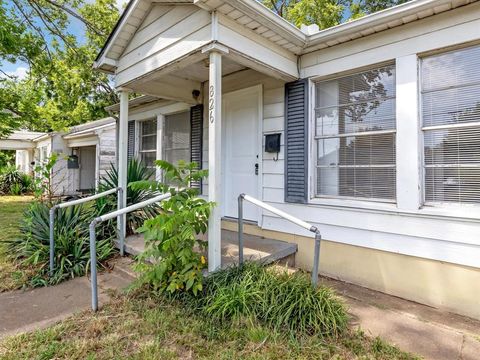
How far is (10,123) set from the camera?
243 inches

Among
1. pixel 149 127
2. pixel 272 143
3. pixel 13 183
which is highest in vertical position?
pixel 149 127

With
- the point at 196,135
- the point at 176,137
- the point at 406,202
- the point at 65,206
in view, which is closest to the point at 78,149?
the point at 176,137

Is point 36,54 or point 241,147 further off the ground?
point 36,54

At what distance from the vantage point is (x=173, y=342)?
7.42ft

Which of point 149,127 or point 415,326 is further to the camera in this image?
point 149,127

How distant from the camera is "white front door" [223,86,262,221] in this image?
4.51 metres

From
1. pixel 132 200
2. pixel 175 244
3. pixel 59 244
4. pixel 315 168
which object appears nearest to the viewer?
Result: pixel 175 244

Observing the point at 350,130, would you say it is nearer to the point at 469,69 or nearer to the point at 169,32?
the point at 469,69

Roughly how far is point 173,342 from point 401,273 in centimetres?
247

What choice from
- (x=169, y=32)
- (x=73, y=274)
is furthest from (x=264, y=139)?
(x=73, y=274)

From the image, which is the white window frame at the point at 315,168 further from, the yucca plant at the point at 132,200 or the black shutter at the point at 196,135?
the yucca plant at the point at 132,200

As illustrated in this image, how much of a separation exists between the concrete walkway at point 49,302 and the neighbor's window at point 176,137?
9.40 feet

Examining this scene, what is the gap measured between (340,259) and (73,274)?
10.6 feet

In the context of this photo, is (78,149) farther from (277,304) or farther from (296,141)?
(277,304)
